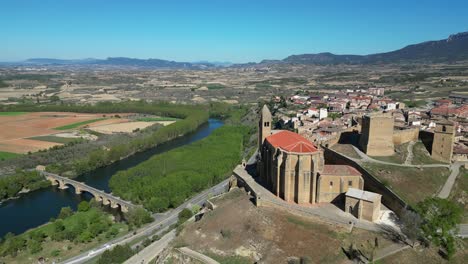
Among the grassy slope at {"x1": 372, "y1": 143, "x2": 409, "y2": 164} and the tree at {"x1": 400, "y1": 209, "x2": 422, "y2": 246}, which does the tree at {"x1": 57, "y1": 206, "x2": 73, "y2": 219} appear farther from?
the tree at {"x1": 400, "y1": 209, "x2": 422, "y2": 246}

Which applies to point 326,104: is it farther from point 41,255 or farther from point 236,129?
point 41,255

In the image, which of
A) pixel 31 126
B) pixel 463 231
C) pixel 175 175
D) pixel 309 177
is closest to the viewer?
pixel 463 231

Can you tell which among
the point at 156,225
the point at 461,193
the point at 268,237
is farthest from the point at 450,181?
the point at 156,225

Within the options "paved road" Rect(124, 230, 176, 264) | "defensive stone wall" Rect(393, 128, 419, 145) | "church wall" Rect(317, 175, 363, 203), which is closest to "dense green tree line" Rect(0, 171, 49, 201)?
"paved road" Rect(124, 230, 176, 264)

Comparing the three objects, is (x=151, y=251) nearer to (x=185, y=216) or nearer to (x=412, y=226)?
(x=185, y=216)

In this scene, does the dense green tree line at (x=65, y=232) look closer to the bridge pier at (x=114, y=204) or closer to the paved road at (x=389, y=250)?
the bridge pier at (x=114, y=204)

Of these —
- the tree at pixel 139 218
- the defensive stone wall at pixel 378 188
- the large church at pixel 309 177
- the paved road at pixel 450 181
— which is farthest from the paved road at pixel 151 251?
the paved road at pixel 450 181

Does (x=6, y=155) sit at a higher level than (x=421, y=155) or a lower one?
lower
